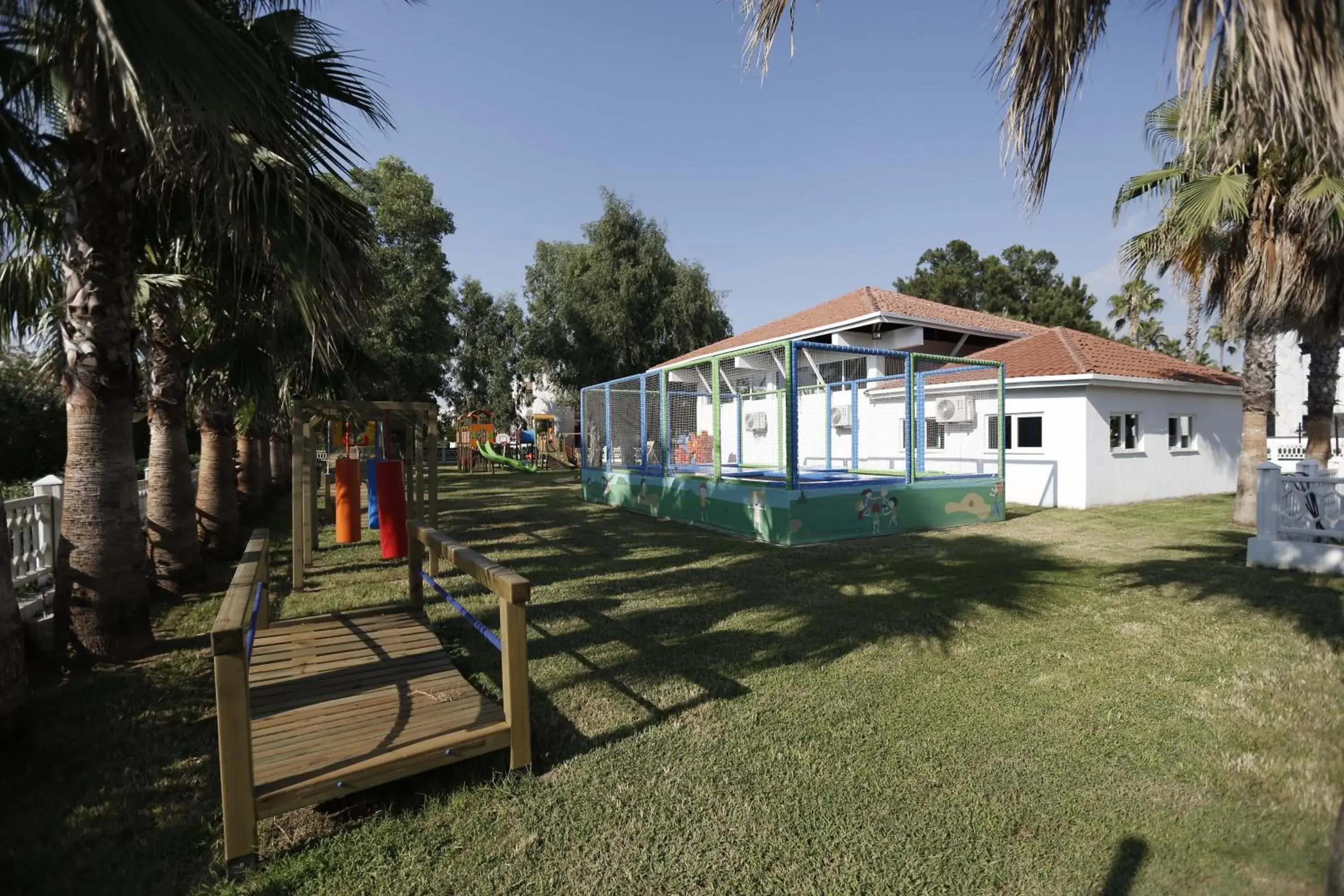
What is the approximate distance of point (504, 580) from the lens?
3.25m

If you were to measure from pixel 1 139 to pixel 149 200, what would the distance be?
8.50 feet

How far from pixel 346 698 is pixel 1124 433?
16.2 metres

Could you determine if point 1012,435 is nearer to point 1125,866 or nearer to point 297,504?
point 1125,866

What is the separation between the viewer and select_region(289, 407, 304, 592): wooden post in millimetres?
7297

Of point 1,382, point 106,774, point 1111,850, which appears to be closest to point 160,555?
point 106,774

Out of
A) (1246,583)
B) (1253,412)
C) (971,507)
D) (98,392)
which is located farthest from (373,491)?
(1253,412)

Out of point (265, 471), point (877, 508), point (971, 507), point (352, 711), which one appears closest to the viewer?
point (352, 711)

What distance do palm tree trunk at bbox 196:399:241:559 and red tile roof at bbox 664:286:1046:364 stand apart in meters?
12.6

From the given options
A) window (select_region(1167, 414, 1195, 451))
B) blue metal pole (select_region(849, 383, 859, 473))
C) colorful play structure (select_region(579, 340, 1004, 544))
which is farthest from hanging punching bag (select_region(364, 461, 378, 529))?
window (select_region(1167, 414, 1195, 451))

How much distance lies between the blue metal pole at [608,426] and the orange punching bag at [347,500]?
591 centimetres

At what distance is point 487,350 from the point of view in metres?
39.4

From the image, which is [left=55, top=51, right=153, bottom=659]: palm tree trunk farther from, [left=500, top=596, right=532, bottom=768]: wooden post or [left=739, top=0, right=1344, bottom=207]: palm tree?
[left=739, top=0, right=1344, bottom=207]: palm tree

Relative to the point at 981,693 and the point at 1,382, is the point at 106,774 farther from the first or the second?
the point at 1,382

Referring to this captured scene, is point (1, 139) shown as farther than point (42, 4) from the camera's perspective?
Yes
